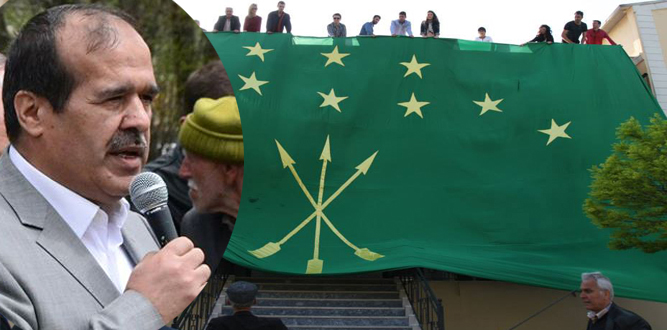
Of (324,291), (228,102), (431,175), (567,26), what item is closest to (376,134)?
(431,175)

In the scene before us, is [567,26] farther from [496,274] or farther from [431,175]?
[496,274]

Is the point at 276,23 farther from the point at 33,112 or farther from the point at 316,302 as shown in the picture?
the point at 33,112

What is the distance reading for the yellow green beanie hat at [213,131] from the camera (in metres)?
1.01

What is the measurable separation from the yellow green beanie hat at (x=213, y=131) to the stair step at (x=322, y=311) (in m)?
12.7

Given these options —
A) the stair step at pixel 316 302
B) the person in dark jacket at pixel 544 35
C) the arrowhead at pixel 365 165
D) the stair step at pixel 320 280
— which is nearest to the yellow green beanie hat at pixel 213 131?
the arrowhead at pixel 365 165

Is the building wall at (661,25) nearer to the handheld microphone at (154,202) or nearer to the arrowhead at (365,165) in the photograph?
the arrowhead at (365,165)

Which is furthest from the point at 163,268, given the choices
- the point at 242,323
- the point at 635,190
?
the point at 635,190

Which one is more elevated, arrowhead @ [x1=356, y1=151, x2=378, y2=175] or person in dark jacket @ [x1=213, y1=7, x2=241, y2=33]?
person in dark jacket @ [x1=213, y1=7, x2=241, y2=33]

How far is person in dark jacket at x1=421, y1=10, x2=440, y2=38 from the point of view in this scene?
49.7 ft

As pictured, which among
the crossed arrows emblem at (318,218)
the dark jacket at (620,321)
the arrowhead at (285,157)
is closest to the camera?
the dark jacket at (620,321)

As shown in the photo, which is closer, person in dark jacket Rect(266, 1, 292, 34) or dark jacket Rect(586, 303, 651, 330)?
dark jacket Rect(586, 303, 651, 330)

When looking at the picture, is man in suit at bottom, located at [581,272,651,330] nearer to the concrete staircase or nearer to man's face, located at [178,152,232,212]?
man's face, located at [178,152,232,212]

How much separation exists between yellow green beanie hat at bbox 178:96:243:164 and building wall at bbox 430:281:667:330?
1557 centimetres

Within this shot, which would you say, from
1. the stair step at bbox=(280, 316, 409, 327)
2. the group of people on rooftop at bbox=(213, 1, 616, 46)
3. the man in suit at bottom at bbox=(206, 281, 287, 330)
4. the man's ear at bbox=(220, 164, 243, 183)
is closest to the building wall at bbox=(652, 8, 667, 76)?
the group of people on rooftop at bbox=(213, 1, 616, 46)
